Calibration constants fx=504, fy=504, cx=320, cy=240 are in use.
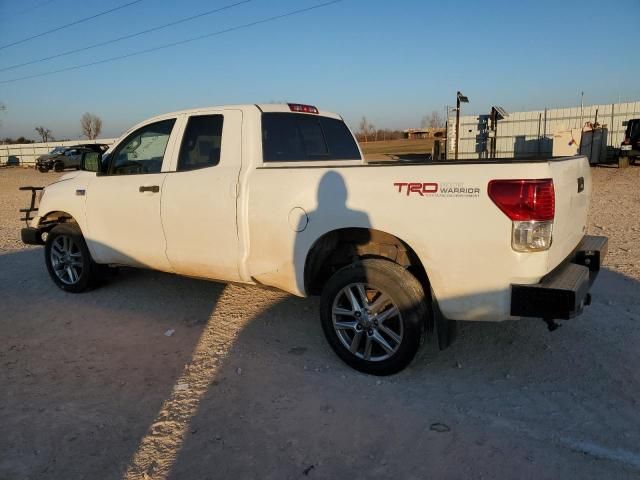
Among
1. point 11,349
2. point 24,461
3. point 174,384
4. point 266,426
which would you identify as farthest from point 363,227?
point 11,349

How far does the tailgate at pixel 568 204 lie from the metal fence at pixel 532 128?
21467 millimetres

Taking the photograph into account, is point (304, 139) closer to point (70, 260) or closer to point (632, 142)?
point (70, 260)

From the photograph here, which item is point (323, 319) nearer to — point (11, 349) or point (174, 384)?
point (174, 384)

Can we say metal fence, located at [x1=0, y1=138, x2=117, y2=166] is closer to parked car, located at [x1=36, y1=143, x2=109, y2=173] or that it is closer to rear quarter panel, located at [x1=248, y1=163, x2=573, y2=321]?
parked car, located at [x1=36, y1=143, x2=109, y2=173]

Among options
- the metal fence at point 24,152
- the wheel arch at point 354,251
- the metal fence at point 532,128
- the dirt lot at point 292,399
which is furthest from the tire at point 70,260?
the metal fence at point 24,152

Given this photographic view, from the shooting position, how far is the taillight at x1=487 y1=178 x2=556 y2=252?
2.98 metres

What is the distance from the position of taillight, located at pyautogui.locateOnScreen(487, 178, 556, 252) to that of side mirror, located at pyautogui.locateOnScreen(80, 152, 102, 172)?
421 cm

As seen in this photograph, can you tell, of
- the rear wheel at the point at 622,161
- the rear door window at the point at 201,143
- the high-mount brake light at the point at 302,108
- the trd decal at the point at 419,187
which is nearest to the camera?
the trd decal at the point at 419,187

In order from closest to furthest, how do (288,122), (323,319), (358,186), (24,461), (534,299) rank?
(24,461) → (534,299) → (358,186) → (323,319) → (288,122)

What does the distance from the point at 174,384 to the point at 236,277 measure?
108 cm

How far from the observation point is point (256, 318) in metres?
4.99

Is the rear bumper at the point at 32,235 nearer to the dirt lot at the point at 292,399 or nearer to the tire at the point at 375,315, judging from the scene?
the dirt lot at the point at 292,399

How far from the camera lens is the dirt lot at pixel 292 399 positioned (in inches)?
109

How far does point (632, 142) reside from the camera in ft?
68.7
